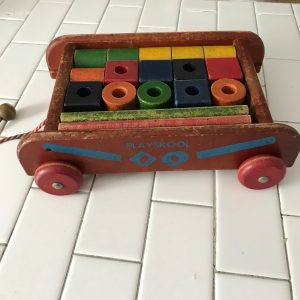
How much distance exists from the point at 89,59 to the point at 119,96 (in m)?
0.12

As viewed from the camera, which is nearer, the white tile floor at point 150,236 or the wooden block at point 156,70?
the white tile floor at point 150,236

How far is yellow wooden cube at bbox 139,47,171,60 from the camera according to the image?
73 cm

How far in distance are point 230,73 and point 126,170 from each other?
25 centimetres

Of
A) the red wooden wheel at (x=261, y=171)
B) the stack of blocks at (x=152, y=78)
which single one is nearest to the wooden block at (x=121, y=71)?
the stack of blocks at (x=152, y=78)

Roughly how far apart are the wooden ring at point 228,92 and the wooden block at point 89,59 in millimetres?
220

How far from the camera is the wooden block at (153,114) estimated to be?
2.02 ft

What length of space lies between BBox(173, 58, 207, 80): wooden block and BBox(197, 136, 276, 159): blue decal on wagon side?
0.48 ft

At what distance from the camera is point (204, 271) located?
1.86 feet

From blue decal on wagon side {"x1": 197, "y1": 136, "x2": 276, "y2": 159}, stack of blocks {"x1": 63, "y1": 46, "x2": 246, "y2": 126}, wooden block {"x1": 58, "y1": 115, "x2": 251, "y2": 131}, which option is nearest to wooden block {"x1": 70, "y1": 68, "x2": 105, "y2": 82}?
stack of blocks {"x1": 63, "y1": 46, "x2": 246, "y2": 126}

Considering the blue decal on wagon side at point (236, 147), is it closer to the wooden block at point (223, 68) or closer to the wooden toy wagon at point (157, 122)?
the wooden toy wagon at point (157, 122)

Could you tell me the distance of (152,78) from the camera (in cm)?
68

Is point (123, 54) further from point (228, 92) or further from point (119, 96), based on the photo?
point (228, 92)

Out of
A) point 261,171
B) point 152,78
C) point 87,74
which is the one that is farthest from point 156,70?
point 261,171

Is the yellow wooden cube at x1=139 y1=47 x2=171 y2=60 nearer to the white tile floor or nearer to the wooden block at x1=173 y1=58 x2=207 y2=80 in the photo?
the wooden block at x1=173 y1=58 x2=207 y2=80
